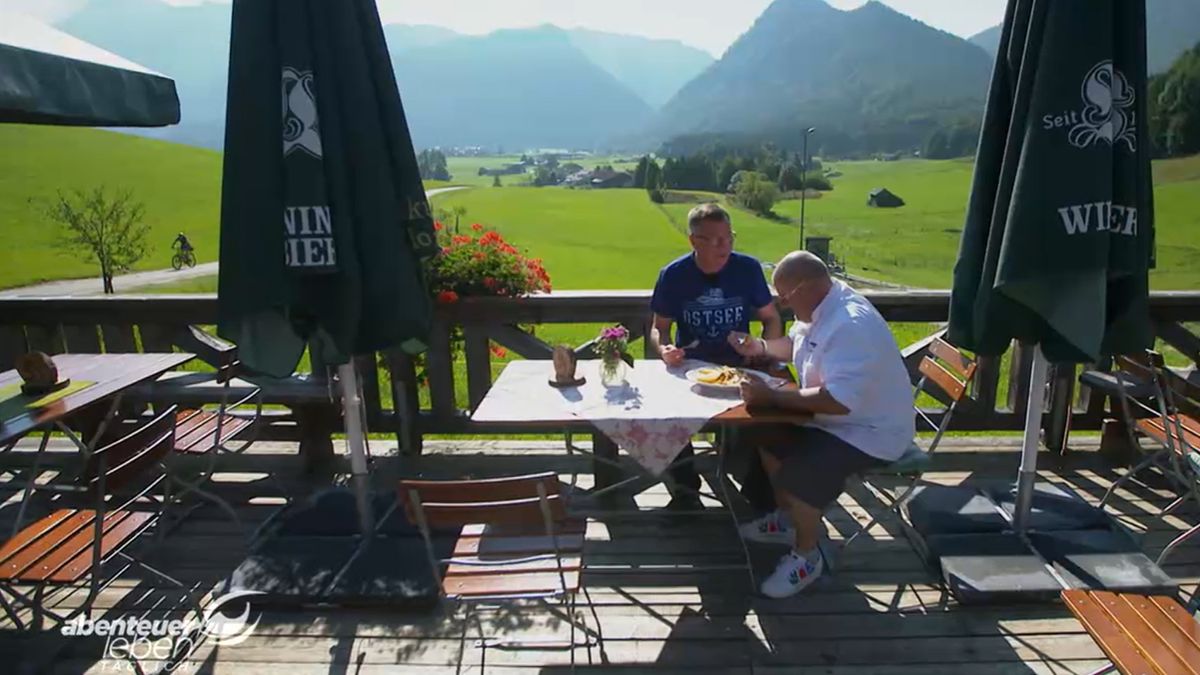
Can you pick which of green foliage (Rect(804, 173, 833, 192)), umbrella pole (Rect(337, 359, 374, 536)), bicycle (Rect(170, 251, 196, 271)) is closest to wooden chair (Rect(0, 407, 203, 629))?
umbrella pole (Rect(337, 359, 374, 536))

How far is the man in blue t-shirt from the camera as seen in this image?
3.28 meters

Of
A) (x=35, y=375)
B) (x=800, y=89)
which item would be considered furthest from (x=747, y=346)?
(x=800, y=89)

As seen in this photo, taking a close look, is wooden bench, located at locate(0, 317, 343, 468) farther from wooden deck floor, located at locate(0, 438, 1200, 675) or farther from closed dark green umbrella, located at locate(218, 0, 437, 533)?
closed dark green umbrella, located at locate(218, 0, 437, 533)

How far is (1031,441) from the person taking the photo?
2832mm

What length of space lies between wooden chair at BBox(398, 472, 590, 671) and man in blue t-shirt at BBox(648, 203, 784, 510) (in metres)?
1.22

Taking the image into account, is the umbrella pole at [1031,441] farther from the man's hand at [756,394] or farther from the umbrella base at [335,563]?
the umbrella base at [335,563]

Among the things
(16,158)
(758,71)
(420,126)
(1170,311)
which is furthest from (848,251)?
(420,126)

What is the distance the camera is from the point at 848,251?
21.3m

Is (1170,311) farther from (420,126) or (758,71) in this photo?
(420,126)

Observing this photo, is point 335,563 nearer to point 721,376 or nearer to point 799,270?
point 721,376

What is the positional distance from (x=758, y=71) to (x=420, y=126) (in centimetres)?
10024

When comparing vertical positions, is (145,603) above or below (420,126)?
below

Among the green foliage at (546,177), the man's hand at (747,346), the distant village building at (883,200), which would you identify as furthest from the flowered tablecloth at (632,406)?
the green foliage at (546,177)

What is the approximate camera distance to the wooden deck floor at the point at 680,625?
239cm
